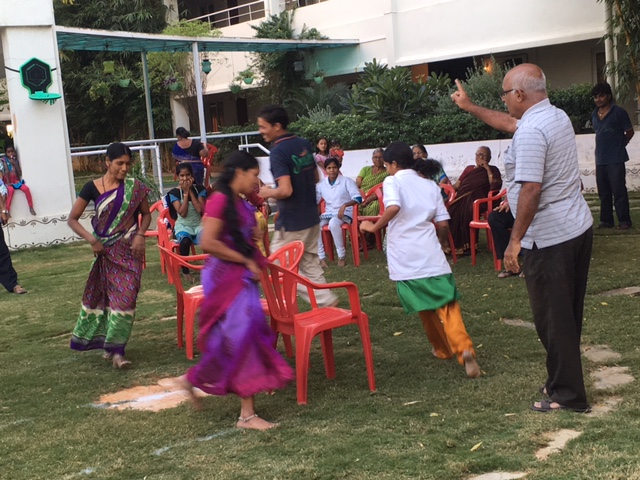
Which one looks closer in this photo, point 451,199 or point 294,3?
point 451,199

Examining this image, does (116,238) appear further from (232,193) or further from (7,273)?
(7,273)

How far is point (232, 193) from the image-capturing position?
14.2ft

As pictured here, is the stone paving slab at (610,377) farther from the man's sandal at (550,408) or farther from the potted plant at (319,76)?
the potted plant at (319,76)

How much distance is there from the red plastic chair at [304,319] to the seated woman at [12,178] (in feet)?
29.3

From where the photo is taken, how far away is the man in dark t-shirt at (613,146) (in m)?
9.81

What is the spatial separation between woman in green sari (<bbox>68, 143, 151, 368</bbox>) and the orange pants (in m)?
2.17

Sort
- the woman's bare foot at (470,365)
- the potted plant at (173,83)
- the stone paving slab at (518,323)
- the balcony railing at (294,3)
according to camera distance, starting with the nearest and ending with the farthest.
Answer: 1. the woman's bare foot at (470,365)
2. the stone paving slab at (518,323)
3. the balcony railing at (294,3)
4. the potted plant at (173,83)

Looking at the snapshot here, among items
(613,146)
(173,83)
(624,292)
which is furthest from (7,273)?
(173,83)

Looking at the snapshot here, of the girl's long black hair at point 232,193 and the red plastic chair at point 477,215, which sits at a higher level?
the girl's long black hair at point 232,193

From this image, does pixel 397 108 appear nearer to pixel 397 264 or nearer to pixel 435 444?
pixel 397 264

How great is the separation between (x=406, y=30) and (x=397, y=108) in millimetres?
3364

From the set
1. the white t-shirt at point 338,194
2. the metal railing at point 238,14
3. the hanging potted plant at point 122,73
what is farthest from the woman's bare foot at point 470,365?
the metal railing at point 238,14

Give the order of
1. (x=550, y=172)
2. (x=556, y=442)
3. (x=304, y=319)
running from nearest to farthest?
(x=556, y=442)
(x=550, y=172)
(x=304, y=319)

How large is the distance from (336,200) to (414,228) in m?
4.41
